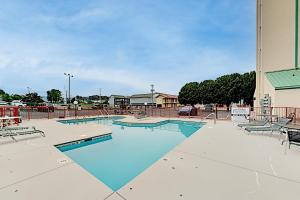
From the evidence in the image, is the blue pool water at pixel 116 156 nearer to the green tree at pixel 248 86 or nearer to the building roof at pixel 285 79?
the building roof at pixel 285 79

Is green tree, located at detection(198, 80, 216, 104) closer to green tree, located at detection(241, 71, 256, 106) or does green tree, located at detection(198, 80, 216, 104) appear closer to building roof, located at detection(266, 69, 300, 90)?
green tree, located at detection(241, 71, 256, 106)

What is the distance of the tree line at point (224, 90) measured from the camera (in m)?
29.8

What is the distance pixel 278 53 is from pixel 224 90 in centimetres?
1958

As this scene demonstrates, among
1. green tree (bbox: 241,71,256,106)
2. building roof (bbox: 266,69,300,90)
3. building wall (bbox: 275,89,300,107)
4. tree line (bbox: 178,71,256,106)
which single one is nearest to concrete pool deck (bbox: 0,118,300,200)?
building roof (bbox: 266,69,300,90)

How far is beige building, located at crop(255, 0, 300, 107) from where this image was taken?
12.7 m

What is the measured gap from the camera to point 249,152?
184 inches

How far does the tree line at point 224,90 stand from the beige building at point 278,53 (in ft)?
52.6

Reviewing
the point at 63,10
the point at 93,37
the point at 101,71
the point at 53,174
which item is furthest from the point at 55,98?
the point at 53,174

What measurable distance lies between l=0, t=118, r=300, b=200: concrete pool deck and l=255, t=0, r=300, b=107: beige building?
10.4 metres

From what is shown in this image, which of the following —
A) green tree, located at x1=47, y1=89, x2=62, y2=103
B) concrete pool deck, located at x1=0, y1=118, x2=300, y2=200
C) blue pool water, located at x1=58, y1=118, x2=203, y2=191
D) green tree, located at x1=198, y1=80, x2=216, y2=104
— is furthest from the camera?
green tree, located at x1=47, y1=89, x2=62, y2=103

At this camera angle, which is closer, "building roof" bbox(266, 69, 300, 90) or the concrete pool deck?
the concrete pool deck

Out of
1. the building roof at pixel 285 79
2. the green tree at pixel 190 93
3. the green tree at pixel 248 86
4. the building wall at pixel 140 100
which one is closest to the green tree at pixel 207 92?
the green tree at pixel 190 93

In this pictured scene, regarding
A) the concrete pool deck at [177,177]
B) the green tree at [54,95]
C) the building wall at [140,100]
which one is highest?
the green tree at [54,95]

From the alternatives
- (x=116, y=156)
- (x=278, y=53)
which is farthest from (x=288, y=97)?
(x=116, y=156)
